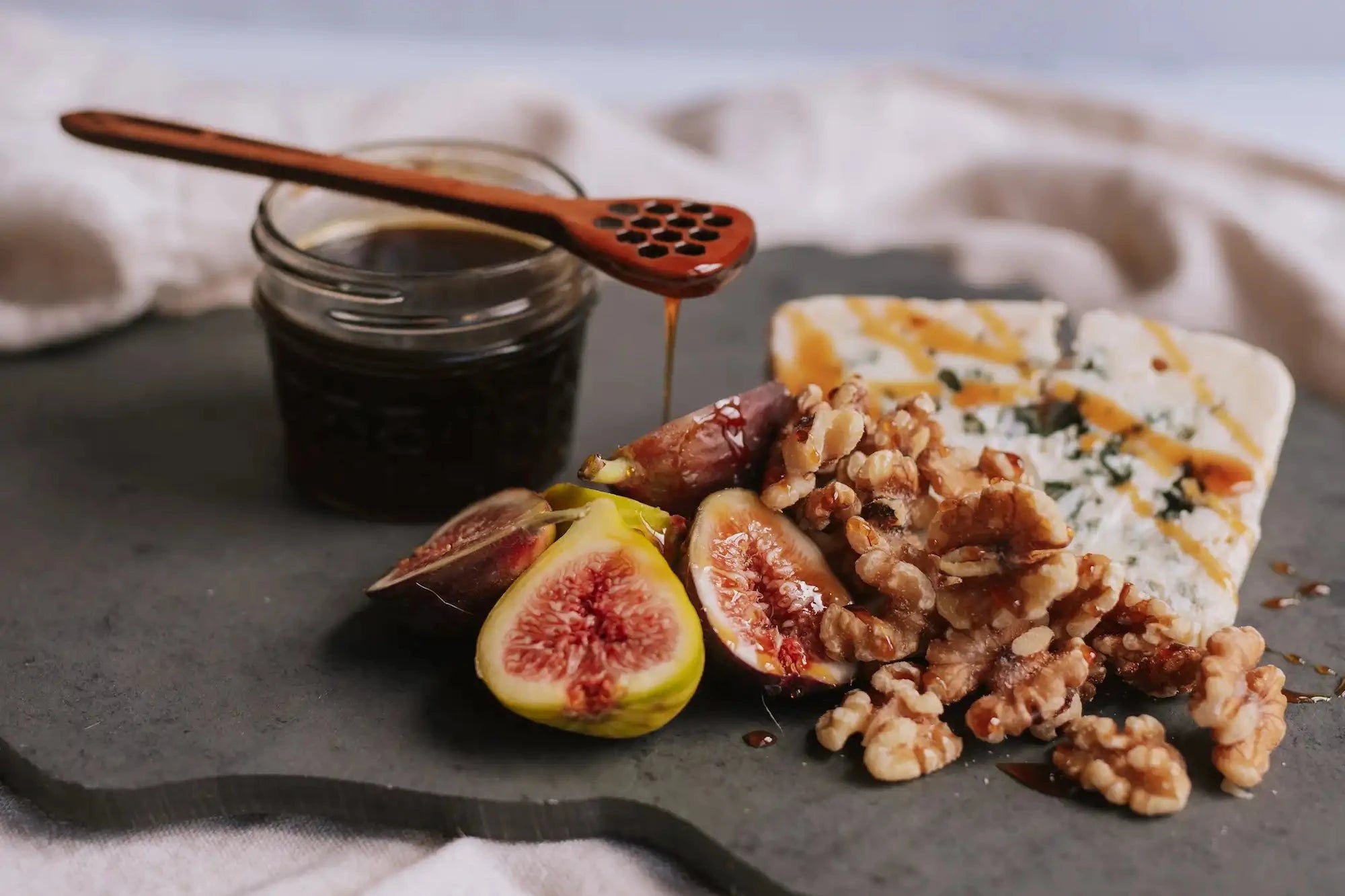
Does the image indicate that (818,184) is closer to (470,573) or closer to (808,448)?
(808,448)

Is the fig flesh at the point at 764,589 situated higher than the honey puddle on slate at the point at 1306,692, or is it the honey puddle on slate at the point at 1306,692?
the fig flesh at the point at 764,589

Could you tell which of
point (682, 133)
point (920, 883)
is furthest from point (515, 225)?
point (682, 133)

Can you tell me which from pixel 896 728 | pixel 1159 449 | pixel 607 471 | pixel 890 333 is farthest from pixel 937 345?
pixel 896 728

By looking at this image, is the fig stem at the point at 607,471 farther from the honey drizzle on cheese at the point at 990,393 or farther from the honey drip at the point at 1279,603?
the honey drip at the point at 1279,603

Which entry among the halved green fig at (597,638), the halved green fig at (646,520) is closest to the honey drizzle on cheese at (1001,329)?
the halved green fig at (646,520)

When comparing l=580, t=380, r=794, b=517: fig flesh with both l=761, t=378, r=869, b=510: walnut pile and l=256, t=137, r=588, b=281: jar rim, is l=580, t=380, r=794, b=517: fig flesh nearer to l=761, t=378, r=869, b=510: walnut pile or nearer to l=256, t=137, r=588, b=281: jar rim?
l=761, t=378, r=869, b=510: walnut pile

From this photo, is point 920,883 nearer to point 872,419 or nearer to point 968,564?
point 968,564

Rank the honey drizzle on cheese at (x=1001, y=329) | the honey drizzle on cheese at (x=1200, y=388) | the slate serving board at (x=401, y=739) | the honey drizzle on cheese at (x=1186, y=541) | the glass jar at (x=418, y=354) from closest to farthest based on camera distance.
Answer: the slate serving board at (x=401, y=739)
the honey drizzle on cheese at (x=1186, y=541)
the glass jar at (x=418, y=354)
the honey drizzle on cheese at (x=1200, y=388)
the honey drizzle on cheese at (x=1001, y=329)
